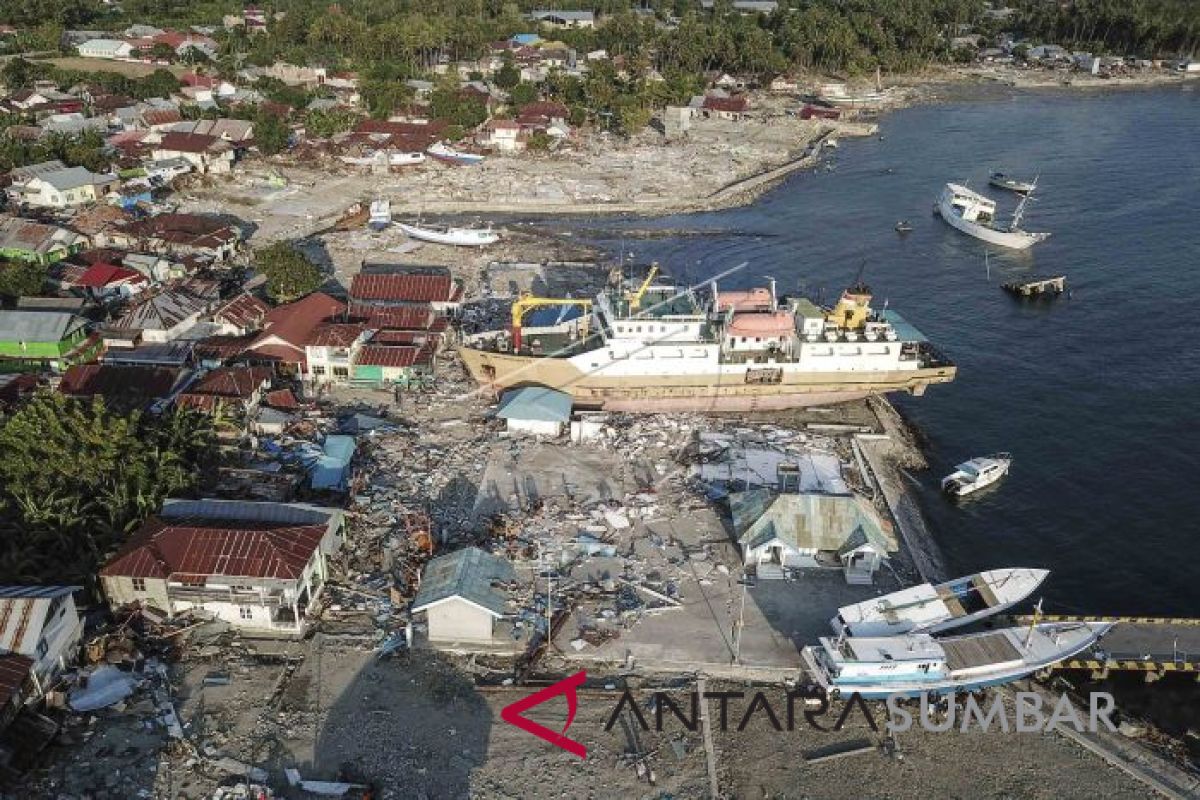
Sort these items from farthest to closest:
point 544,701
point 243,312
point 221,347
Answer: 1. point 243,312
2. point 221,347
3. point 544,701

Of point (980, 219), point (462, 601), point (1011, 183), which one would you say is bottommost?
point (462, 601)

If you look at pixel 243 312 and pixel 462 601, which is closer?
pixel 462 601

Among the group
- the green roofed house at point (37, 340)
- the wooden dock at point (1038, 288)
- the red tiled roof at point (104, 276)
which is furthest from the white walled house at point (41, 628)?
the wooden dock at point (1038, 288)

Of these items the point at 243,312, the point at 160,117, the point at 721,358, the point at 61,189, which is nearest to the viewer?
the point at 721,358

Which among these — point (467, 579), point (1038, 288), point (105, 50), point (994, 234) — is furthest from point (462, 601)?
point (105, 50)

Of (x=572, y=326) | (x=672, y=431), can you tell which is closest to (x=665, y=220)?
(x=572, y=326)

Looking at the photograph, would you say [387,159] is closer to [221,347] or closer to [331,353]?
[221,347]

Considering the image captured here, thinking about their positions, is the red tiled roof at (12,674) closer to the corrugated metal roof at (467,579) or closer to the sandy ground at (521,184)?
the corrugated metal roof at (467,579)
